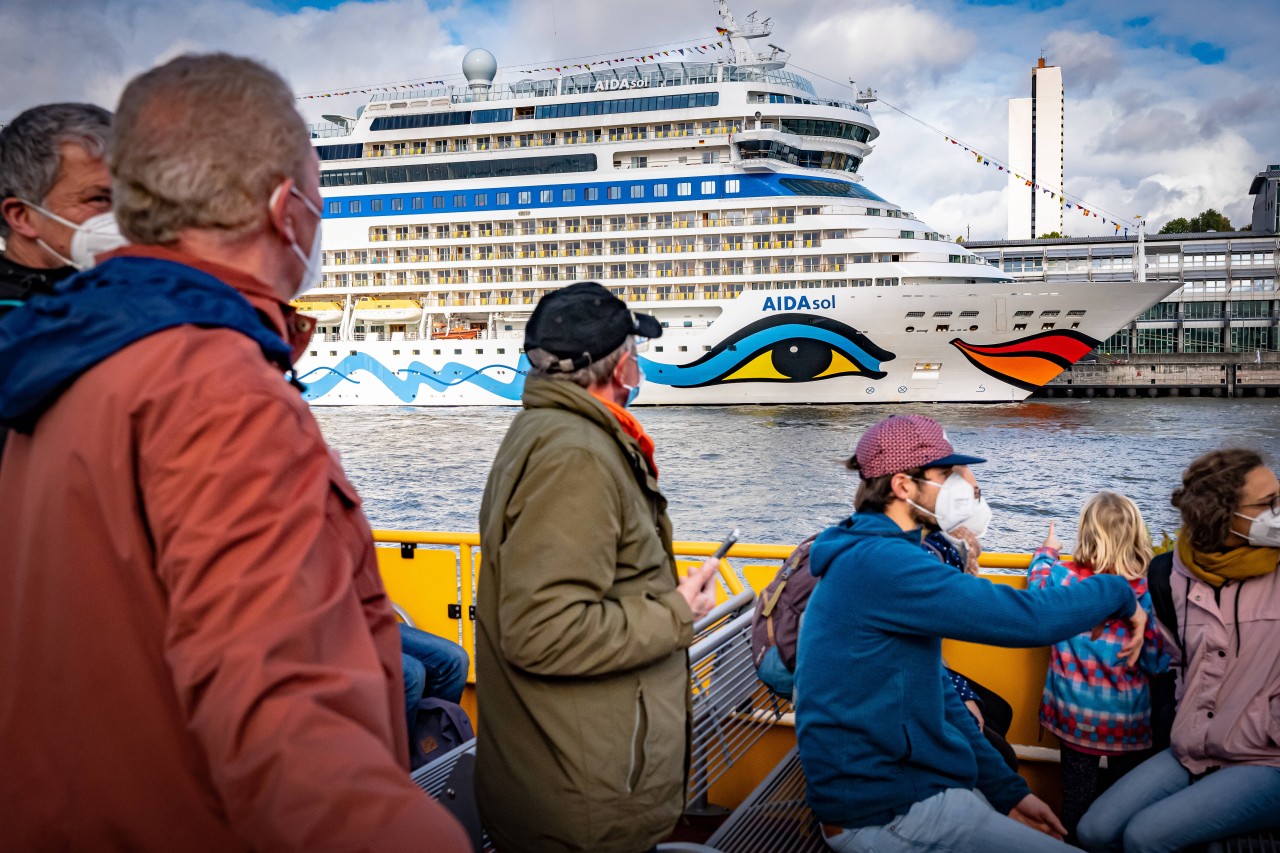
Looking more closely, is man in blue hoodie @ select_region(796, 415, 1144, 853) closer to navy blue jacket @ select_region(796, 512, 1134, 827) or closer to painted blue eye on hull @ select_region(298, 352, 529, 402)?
navy blue jacket @ select_region(796, 512, 1134, 827)

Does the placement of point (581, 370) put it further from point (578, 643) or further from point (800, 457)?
point (800, 457)

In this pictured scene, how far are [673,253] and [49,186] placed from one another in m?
30.0

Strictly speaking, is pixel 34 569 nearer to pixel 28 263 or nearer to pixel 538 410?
pixel 538 410

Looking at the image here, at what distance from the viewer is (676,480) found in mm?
16328

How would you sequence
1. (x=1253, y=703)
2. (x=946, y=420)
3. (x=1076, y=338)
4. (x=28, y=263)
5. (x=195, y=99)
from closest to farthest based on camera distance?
(x=195, y=99) → (x=28, y=263) → (x=1253, y=703) → (x=946, y=420) → (x=1076, y=338)

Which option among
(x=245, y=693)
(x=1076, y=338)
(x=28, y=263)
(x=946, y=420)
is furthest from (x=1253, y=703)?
(x=1076, y=338)

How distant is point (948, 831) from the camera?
1.91 metres

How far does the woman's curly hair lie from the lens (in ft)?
8.38

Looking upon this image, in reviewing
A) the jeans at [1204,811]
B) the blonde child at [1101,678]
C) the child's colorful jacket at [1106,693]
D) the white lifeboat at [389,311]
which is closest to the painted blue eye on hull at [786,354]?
the white lifeboat at [389,311]

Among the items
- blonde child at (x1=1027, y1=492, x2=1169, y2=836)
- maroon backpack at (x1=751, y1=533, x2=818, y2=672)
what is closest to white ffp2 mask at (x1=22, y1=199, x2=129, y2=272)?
maroon backpack at (x1=751, y1=533, x2=818, y2=672)

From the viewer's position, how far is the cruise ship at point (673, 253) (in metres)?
27.7

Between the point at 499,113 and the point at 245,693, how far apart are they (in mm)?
35448

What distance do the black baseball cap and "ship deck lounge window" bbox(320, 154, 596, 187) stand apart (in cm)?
3214

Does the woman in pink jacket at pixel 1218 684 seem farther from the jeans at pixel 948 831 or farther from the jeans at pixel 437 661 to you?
the jeans at pixel 437 661
